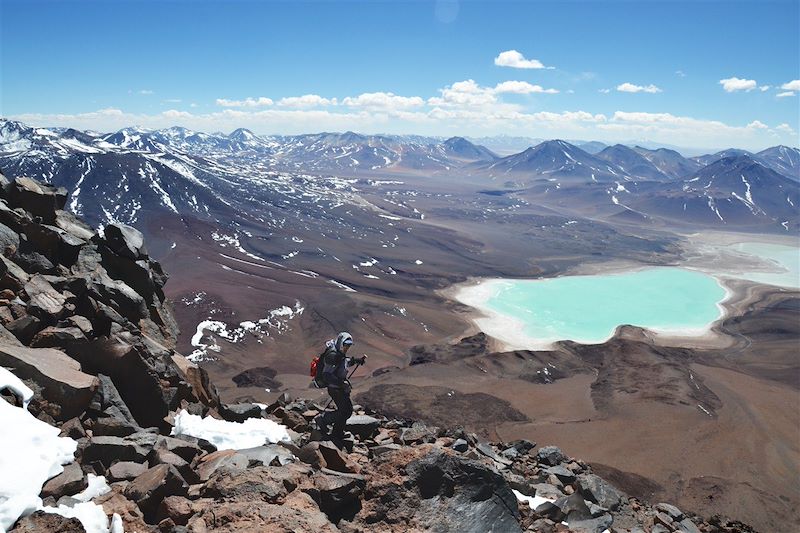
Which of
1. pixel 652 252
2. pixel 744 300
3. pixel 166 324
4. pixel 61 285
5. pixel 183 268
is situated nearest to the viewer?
pixel 61 285

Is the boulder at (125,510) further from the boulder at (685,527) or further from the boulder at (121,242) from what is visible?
the boulder at (685,527)

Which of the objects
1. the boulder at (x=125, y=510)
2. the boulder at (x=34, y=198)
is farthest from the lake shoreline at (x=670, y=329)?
the boulder at (x=125, y=510)

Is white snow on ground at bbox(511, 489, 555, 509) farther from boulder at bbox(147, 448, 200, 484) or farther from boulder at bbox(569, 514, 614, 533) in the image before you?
boulder at bbox(147, 448, 200, 484)

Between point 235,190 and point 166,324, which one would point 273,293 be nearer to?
point 166,324

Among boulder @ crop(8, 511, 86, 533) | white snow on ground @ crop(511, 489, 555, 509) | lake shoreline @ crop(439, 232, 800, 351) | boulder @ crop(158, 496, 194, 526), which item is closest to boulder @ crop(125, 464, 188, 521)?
boulder @ crop(158, 496, 194, 526)

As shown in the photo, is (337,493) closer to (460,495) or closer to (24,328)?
(460,495)

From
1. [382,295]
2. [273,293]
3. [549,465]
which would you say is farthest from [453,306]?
[549,465]
